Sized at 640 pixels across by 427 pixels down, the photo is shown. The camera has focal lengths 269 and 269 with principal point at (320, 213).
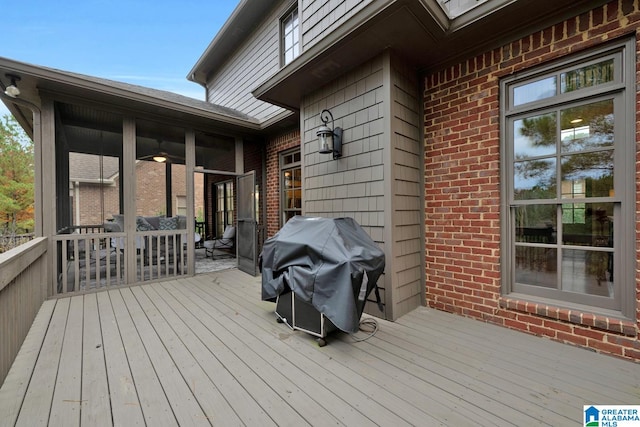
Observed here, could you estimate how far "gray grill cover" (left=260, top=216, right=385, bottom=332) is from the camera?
203cm

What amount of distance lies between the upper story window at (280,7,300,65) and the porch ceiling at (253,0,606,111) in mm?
2272

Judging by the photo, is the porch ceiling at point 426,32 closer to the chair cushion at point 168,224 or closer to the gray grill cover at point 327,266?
the gray grill cover at point 327,266

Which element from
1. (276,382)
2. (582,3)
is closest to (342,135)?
(582,3)

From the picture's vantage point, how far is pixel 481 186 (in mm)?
2668

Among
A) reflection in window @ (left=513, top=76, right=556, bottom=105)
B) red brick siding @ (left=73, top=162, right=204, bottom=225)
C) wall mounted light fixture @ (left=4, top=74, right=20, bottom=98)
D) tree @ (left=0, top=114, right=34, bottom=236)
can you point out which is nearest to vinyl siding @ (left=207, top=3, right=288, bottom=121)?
wall mounted light fixture @ (left=4, top=74, right=20, bottom=98)

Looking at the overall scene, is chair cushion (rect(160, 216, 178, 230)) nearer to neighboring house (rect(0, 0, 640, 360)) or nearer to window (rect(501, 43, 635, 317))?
neighboring house (rect(0, 0, 640, 360))

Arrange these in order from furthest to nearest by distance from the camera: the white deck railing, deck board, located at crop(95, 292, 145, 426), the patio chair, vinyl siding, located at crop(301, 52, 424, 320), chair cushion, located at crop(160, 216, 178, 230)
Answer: the patio chair
chair cushion, located at crop(160, 216, 178, 230)
vinyl siding, located at crop(301, 52, 424, 320)
the white deck railing
deck board, located at crop(95, 292, 145, 426)

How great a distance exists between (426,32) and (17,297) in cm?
424

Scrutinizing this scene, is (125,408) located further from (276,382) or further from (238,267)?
(238,267)

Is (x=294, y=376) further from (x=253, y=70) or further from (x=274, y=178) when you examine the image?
(x=253, y=70)

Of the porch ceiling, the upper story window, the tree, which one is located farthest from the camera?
the tree

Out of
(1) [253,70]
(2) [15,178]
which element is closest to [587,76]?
(1) [253,70]

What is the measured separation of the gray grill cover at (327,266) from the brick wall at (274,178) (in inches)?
117

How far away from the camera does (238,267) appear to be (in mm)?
5227
